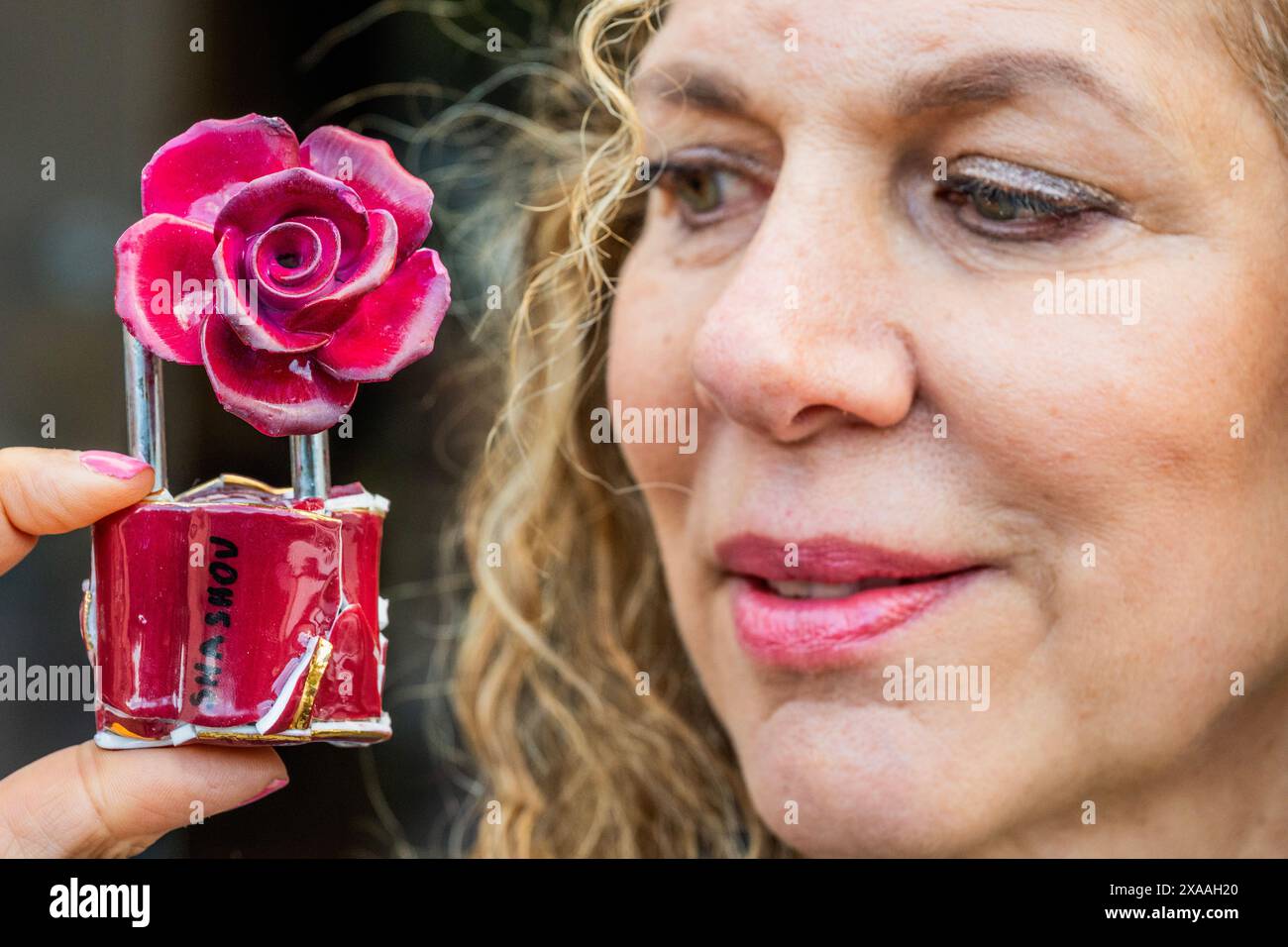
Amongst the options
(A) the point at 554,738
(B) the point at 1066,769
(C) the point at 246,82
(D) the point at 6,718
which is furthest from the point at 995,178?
(D) the point at 6,718

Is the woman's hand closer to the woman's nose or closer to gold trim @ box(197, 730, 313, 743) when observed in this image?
gold trim @ box(197, 730, 313, 743)

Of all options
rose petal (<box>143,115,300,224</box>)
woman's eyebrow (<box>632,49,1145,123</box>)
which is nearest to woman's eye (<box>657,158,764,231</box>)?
woman's eyebrow (<box>632,49,1145,123</box>)

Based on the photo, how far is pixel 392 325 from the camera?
75 cm

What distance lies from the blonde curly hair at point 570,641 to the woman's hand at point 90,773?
529 mm

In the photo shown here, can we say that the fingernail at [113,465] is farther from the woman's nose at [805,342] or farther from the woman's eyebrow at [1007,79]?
the woman's eyebrow at [1007,79]

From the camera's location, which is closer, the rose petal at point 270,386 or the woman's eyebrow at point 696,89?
the rose petal at point 270,386

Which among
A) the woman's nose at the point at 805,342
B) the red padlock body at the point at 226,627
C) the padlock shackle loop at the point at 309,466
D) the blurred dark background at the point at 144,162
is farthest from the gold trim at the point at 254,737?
the blurred dark background at the point at 144,162

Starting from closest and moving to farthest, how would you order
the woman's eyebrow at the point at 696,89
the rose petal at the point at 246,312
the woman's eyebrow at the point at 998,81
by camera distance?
the rose petal at the point at 246,312
the woman's eyebrow at the point at 998,81
the woman's eyebrow at the point at 696,89

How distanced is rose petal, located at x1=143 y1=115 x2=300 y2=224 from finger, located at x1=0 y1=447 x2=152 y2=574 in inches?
6.1

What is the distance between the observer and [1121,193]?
34.5 inches

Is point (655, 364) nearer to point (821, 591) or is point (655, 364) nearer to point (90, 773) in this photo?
point (821, 591)

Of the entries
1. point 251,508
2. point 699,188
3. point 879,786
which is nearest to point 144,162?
point 699,188

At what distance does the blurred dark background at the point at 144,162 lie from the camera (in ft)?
4.38

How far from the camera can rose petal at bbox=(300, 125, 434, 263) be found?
76 centimetres
